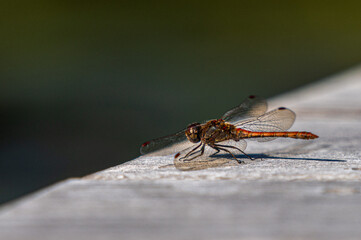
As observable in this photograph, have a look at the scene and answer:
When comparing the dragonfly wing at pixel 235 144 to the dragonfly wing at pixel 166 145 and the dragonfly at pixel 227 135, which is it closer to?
the dragonfly at pixel 227 135

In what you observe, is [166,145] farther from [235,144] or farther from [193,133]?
[235,144]

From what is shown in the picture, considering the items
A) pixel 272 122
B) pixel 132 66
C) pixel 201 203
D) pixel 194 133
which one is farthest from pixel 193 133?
pixel 132 66

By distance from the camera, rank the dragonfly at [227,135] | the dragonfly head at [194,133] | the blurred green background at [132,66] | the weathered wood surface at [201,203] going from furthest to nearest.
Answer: the blurred green background at [132,66], the dragonfly head at [194,133], the dragonfly at [227,135], the weathered wood surface at [201,203]

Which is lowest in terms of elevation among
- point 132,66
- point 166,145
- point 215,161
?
point 215,161

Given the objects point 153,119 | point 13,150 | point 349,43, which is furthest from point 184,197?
point 349,43

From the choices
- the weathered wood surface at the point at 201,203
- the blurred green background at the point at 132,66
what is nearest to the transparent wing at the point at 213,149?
the weathered wood surface at the point at 201,203
